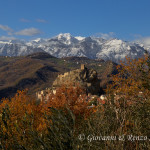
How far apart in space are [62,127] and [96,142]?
2.51m

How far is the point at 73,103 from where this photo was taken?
137 feet

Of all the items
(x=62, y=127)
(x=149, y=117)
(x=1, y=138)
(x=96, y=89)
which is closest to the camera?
(x=62, y=127)

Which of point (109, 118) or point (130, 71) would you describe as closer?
point (109, 118)

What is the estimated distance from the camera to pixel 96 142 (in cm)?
899

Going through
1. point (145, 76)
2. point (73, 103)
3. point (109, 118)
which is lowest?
point (73, 103)

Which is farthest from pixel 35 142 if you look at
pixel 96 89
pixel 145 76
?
pixel 96 89

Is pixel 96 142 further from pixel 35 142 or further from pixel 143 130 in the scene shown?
pixel 143 130

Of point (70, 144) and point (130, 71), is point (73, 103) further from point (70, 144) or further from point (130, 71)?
point (70, 144)

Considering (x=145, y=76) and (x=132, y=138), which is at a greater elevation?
(x=145, y=76)

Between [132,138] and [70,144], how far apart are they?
3168 millimetres

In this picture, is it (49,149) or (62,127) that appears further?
(62,127)

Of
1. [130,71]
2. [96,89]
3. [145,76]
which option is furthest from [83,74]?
[145,76]

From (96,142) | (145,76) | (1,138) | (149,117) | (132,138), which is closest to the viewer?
(96,142)

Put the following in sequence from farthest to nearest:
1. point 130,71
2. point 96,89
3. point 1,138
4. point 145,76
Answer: point 96,89, point 130,71, point 145,76, point 1,138
